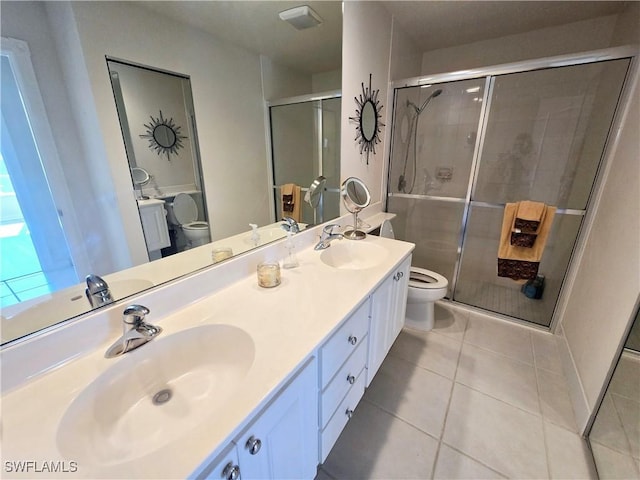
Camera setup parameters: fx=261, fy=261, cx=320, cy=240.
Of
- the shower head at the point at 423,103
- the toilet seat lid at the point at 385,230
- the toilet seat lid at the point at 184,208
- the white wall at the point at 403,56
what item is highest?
the white wall at the point at 403,56

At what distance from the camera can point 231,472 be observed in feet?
1.70

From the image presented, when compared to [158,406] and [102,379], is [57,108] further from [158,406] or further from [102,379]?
[158,406]

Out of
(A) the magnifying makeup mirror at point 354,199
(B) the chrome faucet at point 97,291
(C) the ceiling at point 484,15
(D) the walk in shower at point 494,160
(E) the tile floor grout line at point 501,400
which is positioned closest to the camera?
(B) the chrome faucet at point 97,291

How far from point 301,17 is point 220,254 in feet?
3.69

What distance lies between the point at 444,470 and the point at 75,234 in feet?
5.27

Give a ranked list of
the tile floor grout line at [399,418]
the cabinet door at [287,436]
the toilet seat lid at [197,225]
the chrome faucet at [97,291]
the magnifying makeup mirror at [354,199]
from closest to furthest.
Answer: the cabinet door at [287,436], the chrome faucet at [97,291], the toilet seat lid at [197,225], the tile floor grout line at [399,418], the magnifying makeup mirror at [354,199]

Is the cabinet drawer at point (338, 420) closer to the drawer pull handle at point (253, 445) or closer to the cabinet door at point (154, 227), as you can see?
the drawer pull handle at point (253, 445)

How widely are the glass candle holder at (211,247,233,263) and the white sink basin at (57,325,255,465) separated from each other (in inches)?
11.7

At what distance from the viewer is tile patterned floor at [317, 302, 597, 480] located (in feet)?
3.73

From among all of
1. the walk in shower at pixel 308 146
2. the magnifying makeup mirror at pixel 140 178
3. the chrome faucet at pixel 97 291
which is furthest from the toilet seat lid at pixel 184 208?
the walk in shower at pixel 308 146

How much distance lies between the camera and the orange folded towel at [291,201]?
1.31 m

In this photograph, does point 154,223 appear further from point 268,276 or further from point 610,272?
point 610,272

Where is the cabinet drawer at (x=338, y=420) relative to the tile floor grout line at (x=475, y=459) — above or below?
above

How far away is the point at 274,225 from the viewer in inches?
49.8
